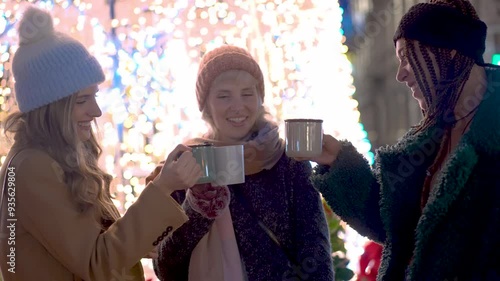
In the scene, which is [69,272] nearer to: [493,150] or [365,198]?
[365,198]

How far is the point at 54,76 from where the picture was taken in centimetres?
186

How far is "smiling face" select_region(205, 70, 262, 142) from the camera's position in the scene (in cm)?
232

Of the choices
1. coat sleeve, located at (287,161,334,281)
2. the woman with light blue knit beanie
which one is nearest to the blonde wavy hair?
the woman with light blue knit beanie

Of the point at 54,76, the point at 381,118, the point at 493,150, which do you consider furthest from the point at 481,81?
the point at 381,118

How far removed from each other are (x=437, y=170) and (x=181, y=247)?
832 mm

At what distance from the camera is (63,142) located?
73.2 inches

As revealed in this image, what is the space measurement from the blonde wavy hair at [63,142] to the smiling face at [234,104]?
21.3 inches

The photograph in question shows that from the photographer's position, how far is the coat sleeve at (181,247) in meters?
2.21

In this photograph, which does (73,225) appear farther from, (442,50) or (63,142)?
(442,50)

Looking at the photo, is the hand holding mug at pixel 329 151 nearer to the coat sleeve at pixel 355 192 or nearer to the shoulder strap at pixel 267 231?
the coat sleeve at pixel 355 192

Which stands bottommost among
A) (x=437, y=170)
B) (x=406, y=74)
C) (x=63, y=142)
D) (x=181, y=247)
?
(x=181, y=247)

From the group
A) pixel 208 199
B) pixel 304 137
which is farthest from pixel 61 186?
pixel 304 137

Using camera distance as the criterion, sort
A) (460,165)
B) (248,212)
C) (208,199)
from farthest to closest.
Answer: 1. (248,212)
2. (208,199)
3. (460,165)

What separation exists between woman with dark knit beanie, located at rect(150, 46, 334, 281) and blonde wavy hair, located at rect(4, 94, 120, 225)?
1.24 ft
